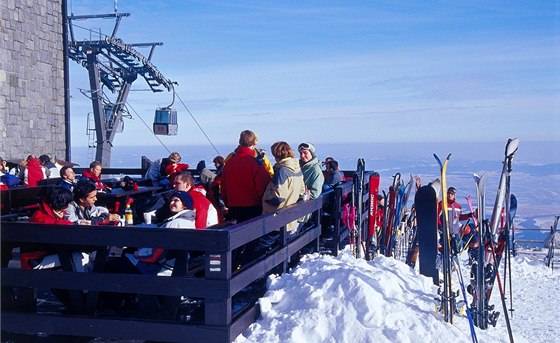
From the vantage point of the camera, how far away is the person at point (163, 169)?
410 inches

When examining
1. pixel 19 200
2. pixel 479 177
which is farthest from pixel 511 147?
pixel 19 200

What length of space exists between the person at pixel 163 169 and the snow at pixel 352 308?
14.2 ft

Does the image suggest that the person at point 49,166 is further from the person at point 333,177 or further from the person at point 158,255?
the person at point 158,255

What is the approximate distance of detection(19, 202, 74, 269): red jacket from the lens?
502 cm

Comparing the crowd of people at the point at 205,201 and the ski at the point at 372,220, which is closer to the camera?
the crowd of people at the point at 205,201

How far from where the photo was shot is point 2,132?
14.3m

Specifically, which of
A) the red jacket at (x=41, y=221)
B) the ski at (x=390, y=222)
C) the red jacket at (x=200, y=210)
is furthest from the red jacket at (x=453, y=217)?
the red jacket at (x=41, y=221)

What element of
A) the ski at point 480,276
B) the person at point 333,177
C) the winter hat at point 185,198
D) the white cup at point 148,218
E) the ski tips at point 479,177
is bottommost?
the ski at point 480,276

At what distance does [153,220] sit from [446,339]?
2.89 m

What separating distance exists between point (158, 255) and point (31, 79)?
1190 cm

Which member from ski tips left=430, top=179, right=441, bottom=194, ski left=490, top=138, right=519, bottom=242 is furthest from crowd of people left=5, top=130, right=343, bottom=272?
ski left=490, top=138, right=519, bottom=242

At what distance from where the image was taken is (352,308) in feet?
17.0

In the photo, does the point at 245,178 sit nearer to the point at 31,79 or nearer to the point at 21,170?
the point at 21,170

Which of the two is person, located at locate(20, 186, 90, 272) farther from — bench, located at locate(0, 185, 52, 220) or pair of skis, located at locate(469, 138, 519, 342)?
pair of skis, located at locate(469, 138, 519, 342)
